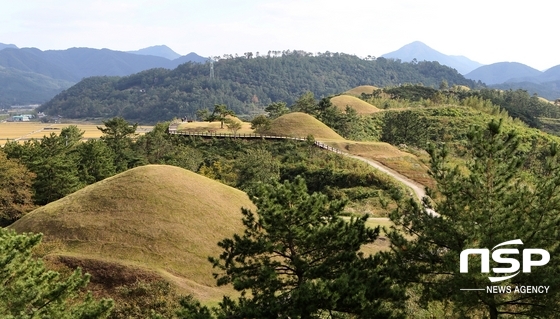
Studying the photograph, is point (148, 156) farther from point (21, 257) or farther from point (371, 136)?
point (21, 257)

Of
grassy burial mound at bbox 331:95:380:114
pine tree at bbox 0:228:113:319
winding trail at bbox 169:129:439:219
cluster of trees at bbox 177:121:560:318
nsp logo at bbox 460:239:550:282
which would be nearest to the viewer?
nsp logo at bbox 460:239:550:282

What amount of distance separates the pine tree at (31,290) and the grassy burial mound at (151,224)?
8764 millimetres

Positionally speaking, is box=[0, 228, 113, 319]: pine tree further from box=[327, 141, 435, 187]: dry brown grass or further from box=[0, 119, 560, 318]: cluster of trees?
box=[327, 141, 435, 187]: dry brown grass

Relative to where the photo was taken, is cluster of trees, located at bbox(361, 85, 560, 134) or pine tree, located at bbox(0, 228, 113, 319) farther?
cluster of trees, located at bbox(361, 85, 560, 134)

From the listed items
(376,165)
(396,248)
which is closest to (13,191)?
(376,165)

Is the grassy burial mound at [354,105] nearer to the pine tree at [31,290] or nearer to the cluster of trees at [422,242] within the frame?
the cluster of trees at [422,242]

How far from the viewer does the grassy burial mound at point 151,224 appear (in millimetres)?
21641

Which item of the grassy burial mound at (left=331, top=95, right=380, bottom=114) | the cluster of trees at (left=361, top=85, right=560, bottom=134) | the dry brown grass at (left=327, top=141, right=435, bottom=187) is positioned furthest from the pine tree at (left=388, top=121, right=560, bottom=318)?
the cluster of trees at (left=361, top=85, right=560, bottom=134)

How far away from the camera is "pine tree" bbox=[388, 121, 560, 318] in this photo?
10.1 metres

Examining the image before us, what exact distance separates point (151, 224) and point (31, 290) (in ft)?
44.3

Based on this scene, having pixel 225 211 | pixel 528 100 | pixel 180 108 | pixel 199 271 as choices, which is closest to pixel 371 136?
pixel 225 211

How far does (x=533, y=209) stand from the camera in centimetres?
1036

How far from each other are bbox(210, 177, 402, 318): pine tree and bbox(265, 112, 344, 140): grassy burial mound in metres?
42.7

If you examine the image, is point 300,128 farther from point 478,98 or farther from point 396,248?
point 478,98
